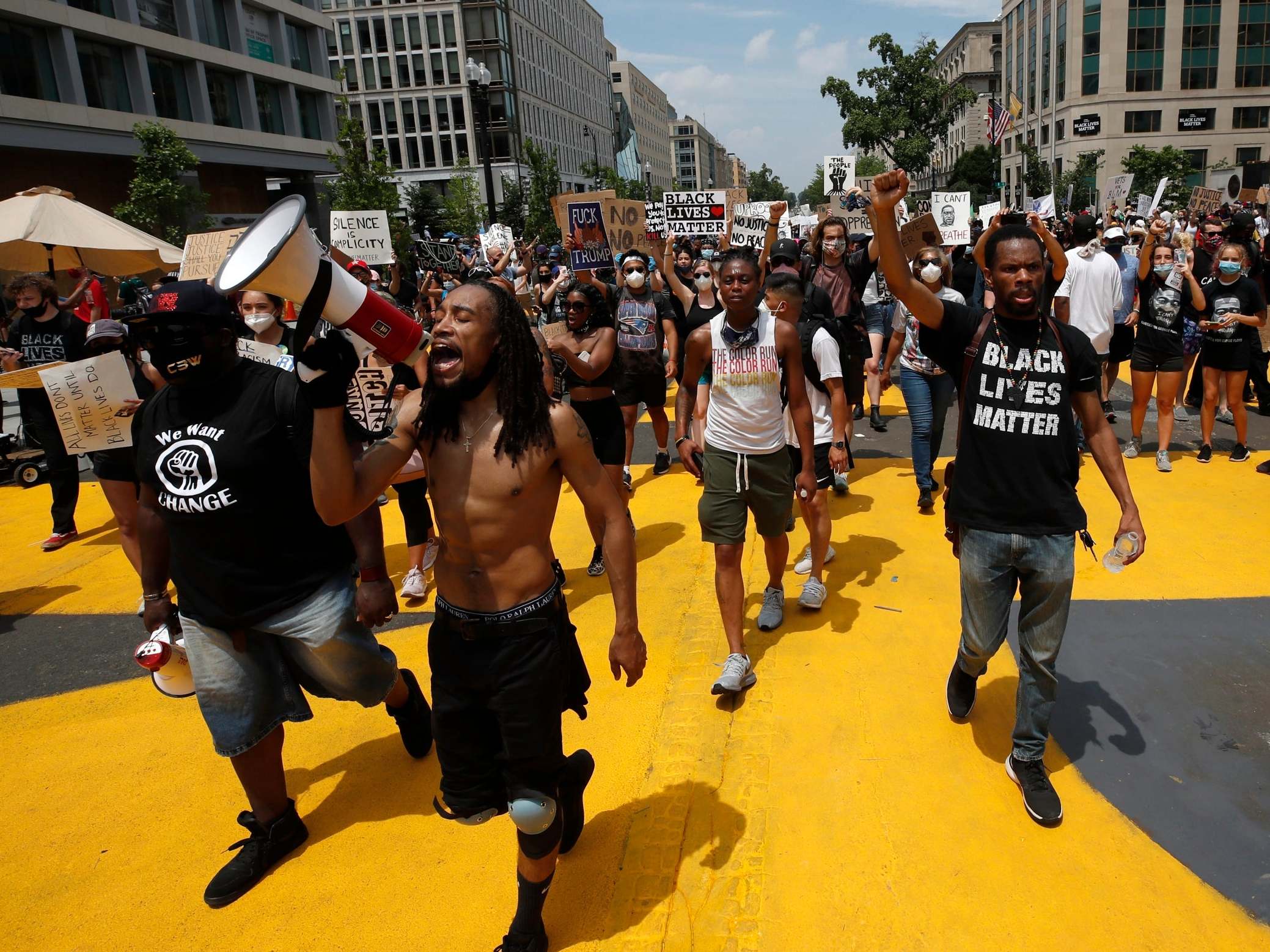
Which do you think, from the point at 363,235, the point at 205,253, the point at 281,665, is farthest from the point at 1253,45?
the point at 281,665

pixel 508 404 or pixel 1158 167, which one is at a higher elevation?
pixel 1158 167

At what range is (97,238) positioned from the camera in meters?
8.46

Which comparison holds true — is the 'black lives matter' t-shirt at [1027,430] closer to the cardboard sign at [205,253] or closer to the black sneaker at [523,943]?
the black sneaker at [523,943]

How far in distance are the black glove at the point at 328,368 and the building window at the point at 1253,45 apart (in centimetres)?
8062

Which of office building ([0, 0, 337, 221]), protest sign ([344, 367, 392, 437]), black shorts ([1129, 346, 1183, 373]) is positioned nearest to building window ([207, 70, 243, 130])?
office building ([0, 0, 337, 221])

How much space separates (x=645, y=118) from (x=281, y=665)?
147 meters

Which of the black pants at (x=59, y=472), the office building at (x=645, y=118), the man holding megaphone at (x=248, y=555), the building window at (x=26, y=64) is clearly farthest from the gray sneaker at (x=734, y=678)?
the office building at (x=645, y=118)

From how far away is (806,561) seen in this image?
5.71 metres

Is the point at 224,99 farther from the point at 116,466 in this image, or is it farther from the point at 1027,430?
the point at 1027,430

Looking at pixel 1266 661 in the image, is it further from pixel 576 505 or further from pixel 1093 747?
pixel 576 505

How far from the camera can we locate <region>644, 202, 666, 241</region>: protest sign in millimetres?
10898

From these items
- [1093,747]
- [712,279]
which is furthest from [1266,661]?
[712,279]

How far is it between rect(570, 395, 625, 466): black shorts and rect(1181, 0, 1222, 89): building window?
249ft

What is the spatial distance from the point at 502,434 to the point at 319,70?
49.3m
